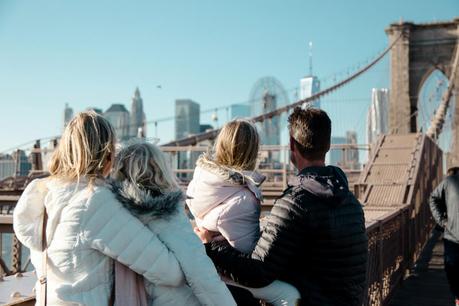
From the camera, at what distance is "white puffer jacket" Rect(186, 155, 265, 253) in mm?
2203

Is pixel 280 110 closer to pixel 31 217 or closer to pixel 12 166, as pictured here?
pixel 12 166

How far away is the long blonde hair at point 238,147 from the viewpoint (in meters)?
2.27

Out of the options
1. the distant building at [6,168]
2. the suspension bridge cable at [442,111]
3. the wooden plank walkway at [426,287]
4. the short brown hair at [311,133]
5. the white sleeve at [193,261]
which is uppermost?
the suspension bridge cable at [442,111]

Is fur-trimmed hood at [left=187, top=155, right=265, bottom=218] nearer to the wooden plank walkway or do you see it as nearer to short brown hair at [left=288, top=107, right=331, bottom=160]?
short brown hair at [left=288, top=107, right=331, bottom=160]

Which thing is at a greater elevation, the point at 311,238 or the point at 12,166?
the point at 311,238

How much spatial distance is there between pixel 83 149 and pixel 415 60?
28.2 meters

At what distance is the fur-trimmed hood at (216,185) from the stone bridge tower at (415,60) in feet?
85.5

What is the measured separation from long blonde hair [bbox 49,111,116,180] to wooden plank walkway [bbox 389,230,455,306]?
15.5ft

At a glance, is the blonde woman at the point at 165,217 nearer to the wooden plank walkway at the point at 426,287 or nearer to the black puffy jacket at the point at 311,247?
the black puffy jacket at the point at 311,247

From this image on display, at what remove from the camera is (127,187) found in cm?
191

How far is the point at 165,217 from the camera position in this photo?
75.2 inches

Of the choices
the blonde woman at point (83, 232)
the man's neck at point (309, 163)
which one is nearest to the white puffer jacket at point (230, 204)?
the man's neck at point (309, 163)

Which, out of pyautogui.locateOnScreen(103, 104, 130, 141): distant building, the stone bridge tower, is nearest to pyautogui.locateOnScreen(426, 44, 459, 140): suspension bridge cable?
the stone bridge tower

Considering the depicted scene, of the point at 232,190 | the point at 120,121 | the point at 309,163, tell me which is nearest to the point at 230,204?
the point at 232,190
